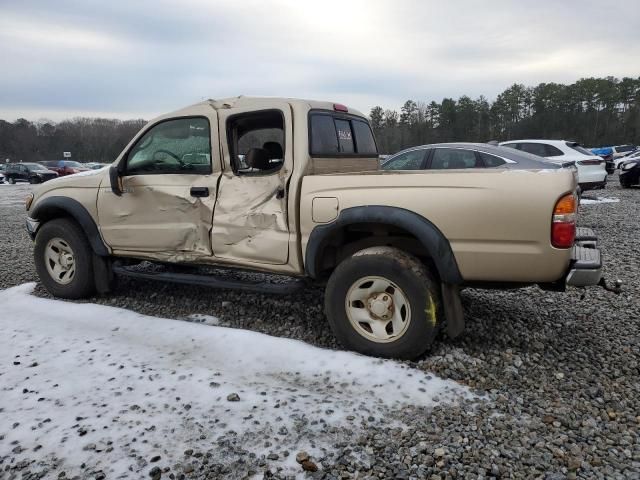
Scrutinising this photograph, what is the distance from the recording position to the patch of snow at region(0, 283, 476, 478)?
2420 millimetres

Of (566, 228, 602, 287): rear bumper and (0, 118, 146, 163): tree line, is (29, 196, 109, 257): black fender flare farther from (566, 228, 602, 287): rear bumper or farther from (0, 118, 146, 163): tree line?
(0, 118, 146, 163): tree line

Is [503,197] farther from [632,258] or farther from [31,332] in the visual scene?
[632,258]

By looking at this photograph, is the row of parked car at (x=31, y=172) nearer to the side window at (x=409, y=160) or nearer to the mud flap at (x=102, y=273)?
the side window at (x=409, y=160)

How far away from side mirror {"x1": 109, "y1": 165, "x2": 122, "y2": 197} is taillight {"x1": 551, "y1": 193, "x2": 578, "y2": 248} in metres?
3.73

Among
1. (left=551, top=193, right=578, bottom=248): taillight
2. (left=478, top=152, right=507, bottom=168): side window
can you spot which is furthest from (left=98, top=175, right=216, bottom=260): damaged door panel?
(left=478, top=152, right=507, bottom=168): side window

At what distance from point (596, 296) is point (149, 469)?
14.8ft

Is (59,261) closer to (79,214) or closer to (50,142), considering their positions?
(79,214)

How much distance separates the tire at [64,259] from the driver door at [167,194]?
1.18ft

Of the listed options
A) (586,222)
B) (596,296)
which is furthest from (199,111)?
(586,222)

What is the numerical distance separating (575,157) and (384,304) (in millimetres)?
11247

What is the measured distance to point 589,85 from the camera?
6662cm

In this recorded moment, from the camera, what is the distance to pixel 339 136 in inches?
173

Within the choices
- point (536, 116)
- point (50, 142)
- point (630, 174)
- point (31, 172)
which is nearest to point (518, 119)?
point (536, 116)

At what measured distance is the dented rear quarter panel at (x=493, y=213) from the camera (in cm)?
294
